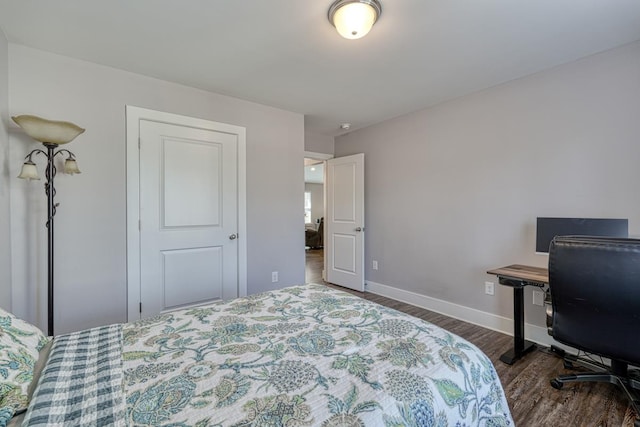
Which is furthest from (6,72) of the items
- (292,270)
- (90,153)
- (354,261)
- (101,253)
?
(354,261)

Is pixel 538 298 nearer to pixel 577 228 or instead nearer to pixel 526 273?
pixel 526 273

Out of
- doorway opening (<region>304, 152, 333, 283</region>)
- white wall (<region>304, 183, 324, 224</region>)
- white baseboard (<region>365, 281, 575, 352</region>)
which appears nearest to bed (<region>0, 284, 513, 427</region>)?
white baseboard (<region>365, 281, 575, 352</region>)

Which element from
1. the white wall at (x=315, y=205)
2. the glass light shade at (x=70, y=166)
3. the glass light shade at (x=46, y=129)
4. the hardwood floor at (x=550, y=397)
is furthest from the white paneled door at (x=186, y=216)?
the white wall at (x=315, y=205)

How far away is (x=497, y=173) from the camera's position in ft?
9.14

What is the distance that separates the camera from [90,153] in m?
2.32

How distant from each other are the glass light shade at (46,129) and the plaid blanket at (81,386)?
1349 millimetres

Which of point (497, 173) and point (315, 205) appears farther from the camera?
point (315, 205)

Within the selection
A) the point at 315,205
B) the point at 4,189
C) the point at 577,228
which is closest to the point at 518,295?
the point at 577,228

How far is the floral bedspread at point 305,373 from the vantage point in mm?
798

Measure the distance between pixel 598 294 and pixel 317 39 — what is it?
2243 mm

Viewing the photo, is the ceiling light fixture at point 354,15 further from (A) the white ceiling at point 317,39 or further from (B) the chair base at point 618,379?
(B) the chair base at point 618,379

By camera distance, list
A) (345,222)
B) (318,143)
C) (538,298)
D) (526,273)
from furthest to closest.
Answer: (318,143) < (345,222) < (538,298) < (526,273)

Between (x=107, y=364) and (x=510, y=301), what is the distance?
304cm

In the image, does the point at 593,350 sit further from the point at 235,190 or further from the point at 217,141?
the point at 217,141
